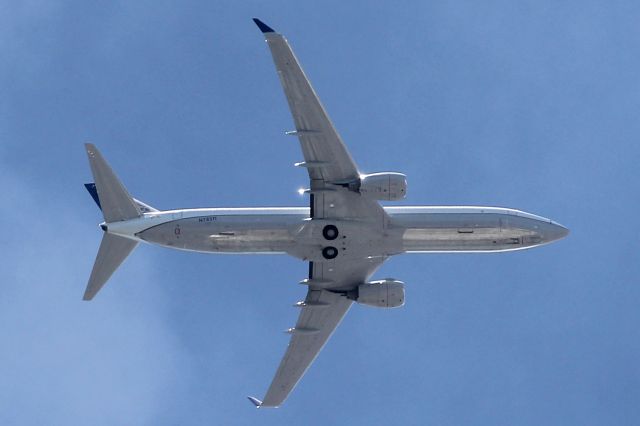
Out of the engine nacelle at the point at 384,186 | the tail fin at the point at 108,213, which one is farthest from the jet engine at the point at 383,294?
the tail fin at the point at 108,213

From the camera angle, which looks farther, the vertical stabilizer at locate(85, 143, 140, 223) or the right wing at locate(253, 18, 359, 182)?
the vertical stabilizer at locate(85, 143, 140, 223)

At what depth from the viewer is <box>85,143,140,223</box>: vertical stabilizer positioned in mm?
85125

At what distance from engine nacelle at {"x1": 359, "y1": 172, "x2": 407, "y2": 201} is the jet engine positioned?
7871mm

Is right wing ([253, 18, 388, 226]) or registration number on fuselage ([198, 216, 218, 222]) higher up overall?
right wing ([253, 18, 388, 226])

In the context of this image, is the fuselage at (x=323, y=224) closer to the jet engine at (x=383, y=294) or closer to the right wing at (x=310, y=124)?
the jet engine at (x=383, y=294)

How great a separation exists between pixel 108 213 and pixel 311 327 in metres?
16.5

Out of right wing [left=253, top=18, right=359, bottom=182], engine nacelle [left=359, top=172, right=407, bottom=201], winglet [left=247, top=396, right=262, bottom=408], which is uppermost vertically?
right wing [left=253, top=18, right=359, bottom=182]

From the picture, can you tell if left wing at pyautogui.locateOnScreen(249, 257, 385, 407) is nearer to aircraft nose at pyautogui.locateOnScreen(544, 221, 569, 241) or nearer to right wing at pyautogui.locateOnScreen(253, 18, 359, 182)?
right wing at pyautogui.locateOnScreen(253, 18, 359, 182)

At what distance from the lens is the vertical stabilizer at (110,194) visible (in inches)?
3351

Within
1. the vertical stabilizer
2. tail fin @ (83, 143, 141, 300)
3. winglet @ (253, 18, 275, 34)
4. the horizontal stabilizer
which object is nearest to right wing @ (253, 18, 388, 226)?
winglet @ (253, 18, 275, 34)

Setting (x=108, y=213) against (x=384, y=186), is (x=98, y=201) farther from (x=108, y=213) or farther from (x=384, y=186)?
(x=384, y=186)

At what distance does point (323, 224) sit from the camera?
8506cm

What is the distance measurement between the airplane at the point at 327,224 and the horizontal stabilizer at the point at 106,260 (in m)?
0.06

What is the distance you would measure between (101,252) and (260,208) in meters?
10.7
